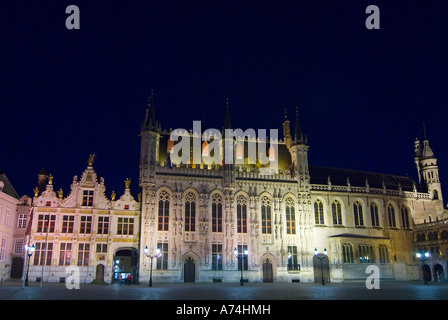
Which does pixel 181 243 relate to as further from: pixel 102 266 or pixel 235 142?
pixel 235 142

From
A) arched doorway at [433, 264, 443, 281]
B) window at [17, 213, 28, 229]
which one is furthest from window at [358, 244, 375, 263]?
window at [17, 213, 28, 229]

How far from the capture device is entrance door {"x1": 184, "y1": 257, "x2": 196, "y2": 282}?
4636cm

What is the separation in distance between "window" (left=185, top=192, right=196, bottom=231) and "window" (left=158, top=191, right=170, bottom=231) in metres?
2.17

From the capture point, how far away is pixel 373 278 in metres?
50.7

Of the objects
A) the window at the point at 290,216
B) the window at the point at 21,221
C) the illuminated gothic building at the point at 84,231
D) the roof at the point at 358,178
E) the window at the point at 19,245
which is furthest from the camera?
the roof at the point at 358,178

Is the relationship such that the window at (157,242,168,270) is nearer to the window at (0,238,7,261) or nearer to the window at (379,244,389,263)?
the window at (0,238,7,261)

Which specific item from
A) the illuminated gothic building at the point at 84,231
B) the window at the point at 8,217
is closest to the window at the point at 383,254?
the illuminated gothic building at the point at 84,231

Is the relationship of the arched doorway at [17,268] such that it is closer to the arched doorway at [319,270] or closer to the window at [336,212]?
the arched doorway at [319,270]

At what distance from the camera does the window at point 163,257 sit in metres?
45.8

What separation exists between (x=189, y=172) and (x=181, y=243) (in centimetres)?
823

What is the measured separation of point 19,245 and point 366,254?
41002 millimetres

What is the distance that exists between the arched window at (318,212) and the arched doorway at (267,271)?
8.31m

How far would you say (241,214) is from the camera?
49.8 m
